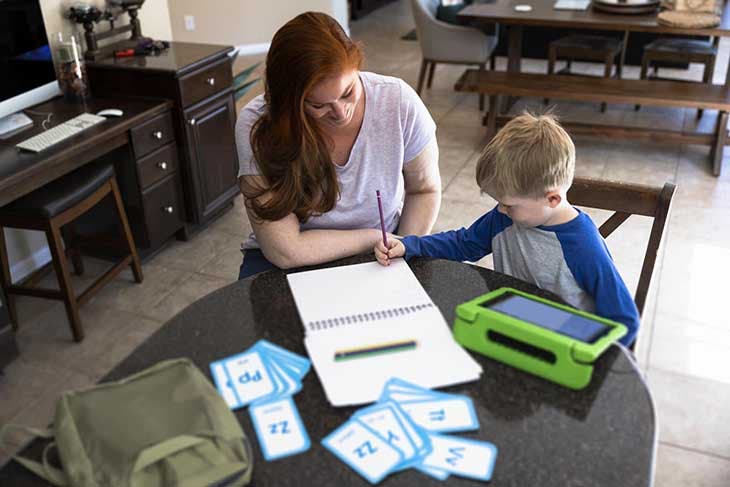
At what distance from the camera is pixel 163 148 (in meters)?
3.00

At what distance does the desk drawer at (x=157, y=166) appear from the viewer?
9.55 ft

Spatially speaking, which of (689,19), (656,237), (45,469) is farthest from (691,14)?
(45,469)

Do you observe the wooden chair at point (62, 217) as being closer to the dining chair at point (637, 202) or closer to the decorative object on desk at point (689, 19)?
the dining chair at point (637, 202)

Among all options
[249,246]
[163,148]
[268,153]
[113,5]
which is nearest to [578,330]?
[268,153]

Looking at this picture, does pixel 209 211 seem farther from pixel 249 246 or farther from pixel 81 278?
pixel 249 246

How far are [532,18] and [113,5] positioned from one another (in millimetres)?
2367

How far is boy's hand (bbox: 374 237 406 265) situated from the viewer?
1.55 meters

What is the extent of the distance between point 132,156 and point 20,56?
532 mm

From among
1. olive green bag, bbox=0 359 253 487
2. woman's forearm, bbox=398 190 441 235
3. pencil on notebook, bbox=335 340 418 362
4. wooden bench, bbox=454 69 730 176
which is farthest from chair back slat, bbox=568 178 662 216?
wooden bench, bbox=454 69 730 176

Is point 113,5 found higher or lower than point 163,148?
higher

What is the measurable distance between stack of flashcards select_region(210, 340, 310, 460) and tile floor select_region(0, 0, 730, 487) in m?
1.20

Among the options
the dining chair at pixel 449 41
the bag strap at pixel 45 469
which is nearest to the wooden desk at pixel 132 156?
the bag strap at pixel 45 469

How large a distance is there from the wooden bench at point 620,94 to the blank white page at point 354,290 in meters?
2.80

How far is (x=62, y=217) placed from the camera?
2467 millimetres
